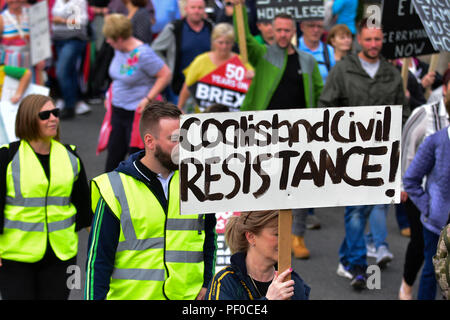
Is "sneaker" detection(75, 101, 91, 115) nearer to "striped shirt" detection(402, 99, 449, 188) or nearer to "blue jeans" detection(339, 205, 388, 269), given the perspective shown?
"blue jeans" detection(339, 205, 388, 269)

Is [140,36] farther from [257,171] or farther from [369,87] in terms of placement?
[257,171]

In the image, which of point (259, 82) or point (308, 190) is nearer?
point (308, 190)

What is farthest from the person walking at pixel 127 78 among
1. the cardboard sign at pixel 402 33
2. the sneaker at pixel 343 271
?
the sneaker at pixel 343 271

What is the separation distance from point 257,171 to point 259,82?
13.4ft

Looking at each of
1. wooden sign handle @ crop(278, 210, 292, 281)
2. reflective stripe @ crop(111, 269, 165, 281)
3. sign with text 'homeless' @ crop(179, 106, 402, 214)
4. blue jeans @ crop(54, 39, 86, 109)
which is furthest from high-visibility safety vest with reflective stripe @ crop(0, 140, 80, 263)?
blue jeans @ crop(54, 39, 86, 109)

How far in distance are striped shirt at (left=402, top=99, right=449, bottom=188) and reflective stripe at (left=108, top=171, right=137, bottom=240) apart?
3.00 m

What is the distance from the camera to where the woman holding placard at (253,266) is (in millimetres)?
3240

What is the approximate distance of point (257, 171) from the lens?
3.12 metres

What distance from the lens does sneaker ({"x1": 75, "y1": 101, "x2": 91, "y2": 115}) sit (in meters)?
12.2

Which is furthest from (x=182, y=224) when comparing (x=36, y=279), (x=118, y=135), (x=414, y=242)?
(x=118, y=135)

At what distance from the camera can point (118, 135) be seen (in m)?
7.95

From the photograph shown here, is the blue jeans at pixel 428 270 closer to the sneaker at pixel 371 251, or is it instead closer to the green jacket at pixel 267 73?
the sneaker at pixel 371 251
